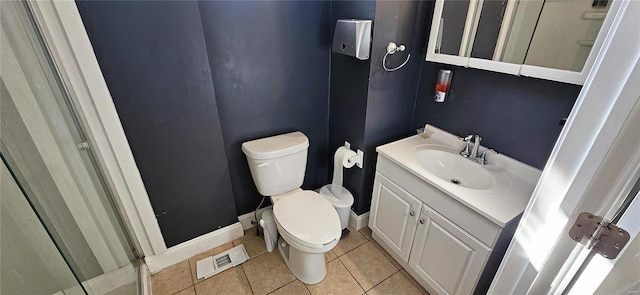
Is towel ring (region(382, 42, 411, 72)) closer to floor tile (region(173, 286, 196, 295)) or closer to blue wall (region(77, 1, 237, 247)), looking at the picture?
blue wall (region(77, 1, 237, 247))

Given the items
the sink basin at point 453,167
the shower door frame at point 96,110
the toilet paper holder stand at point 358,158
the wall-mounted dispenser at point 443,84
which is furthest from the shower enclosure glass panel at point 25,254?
the wall-mounted dispenser at point 443,84

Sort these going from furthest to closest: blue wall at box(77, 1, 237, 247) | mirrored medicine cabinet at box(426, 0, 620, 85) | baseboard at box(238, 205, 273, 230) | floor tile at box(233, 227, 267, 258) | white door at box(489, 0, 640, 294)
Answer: baseboard at box(238, 205, 273, 230) → floor tile at box(233, 227, 267, 258) → blue wall at box(77, 1, 237, 247) → mirrored medicine cabinet at box(426, 0, 620, 85) → white door at box(489, 0, 640, 294)

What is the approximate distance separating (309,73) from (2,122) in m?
1.33

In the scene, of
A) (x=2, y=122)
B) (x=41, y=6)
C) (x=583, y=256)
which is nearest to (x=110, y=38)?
(x=41, y=6)

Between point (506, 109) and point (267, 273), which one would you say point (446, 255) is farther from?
point (267, 273)

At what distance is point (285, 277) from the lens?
159 cm

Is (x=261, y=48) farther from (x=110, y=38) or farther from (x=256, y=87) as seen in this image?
(x=110, y=38)

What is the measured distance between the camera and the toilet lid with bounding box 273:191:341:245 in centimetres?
136

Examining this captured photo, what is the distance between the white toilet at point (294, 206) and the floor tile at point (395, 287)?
1.08ft

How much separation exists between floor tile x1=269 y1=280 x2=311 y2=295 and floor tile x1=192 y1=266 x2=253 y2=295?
175mm

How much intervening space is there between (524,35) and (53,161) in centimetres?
191

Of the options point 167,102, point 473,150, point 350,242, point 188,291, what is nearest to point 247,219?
point 188,291

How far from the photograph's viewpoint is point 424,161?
1.50 meters

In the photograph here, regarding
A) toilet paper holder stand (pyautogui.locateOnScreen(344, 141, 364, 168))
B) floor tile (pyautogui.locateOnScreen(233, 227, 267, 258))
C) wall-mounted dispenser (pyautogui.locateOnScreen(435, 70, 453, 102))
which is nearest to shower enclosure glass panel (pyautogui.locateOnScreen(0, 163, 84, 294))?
floor tile (pyautogui.locateOnScreen(233, 227, 267, 258))
